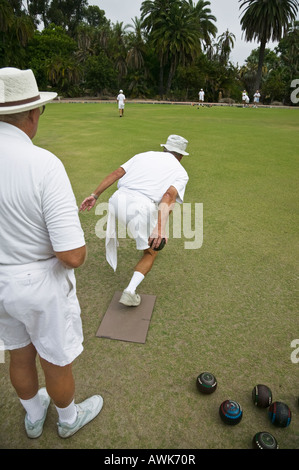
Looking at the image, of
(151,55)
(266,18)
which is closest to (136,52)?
(151,55)

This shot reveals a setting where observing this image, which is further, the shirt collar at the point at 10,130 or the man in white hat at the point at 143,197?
the man in white hat at the point at 143,197

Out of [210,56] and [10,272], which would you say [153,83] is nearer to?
[210,56]

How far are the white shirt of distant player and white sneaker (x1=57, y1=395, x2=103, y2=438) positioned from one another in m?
2.05

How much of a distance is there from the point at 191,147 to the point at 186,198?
5.36 metres

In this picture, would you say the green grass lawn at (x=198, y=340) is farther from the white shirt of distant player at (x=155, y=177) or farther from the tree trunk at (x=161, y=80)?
the tree trunk at (x=161, y=80)

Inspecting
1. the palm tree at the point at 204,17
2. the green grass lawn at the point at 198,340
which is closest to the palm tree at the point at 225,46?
the palm tree at the point at 204,17

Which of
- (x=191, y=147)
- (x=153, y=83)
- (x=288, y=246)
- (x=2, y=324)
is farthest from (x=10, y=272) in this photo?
(x=153, y=83)

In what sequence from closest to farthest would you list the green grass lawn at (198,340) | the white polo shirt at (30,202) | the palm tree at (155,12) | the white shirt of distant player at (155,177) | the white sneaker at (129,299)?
the white polo shirt at (30,202), the green grass lawn at (198,340), the white sneaker at (129,299), the white shirt of distant player at (155,177), the palm tree at (155,12)

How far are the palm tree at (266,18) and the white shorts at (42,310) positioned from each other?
155 ft

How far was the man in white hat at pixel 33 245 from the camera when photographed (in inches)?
56.8

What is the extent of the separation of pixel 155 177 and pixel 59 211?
2099mm

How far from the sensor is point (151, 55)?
154 ft

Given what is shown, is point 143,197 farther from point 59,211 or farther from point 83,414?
point 83,414

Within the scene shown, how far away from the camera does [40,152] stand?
1.47 metres
